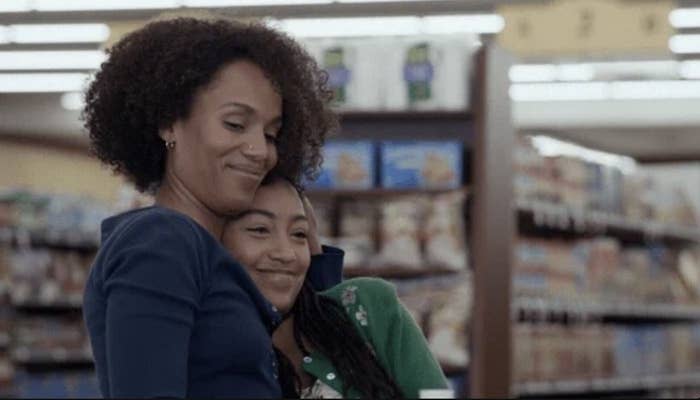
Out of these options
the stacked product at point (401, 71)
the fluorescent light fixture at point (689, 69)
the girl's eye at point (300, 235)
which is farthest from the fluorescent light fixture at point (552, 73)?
the girl's eye at point (300, 235)

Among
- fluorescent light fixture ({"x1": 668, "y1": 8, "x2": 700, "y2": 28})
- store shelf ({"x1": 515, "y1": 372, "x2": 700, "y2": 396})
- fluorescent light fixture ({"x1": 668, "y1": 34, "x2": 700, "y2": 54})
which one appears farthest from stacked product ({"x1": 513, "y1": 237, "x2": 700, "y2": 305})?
fluorescent light fixture ({"x1": 668, "y1": 34, "x2": 700, "y2": 54})

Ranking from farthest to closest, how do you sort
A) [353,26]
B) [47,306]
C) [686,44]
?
[686,44]
[353,26]
[47,306]

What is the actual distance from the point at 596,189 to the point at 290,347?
5517 millimetres

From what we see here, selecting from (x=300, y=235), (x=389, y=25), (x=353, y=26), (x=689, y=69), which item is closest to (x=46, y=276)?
(x=353, y=26)

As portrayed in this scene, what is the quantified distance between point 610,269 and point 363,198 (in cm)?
202

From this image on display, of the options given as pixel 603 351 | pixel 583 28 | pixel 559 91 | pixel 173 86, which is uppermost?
pixel 559 91

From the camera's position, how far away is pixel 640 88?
50.5 ft

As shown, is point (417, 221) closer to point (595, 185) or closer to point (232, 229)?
point (595, 185)

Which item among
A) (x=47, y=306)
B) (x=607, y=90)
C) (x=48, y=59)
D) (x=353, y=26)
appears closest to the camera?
(x=47, y=306)

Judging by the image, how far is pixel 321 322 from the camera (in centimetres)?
179

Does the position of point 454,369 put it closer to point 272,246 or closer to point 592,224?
point 592,224

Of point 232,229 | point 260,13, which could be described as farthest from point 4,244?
point 232,229

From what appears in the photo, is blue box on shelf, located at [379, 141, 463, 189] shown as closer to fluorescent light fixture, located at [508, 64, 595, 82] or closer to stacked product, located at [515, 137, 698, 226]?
stacked product, located at [515, 137, 698, 226]

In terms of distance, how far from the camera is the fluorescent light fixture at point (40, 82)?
49.1ft
